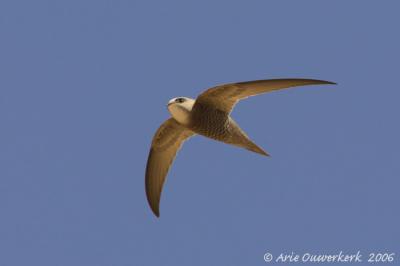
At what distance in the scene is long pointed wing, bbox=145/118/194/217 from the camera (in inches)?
370

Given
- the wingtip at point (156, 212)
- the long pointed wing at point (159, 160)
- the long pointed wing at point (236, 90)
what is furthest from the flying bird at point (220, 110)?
the wingtip at point (156, 212)

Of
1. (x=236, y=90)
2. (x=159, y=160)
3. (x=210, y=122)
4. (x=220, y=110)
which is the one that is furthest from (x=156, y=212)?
(x=236, y=90)

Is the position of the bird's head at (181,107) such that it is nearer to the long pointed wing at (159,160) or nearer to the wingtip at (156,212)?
the long pointed wing at (159,160)

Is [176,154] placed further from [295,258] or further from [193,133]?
[295,258]

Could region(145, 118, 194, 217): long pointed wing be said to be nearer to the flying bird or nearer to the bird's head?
the flying bird

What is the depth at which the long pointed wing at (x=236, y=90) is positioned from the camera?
7682 millimetres

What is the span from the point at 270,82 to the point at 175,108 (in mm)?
1201

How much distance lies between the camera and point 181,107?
27.4ft

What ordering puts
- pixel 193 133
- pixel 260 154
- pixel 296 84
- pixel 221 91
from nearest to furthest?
pixel 296 84 → pixel 221 91 → pixel 260 154 → pixel 193 133

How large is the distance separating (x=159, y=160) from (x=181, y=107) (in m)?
1.43

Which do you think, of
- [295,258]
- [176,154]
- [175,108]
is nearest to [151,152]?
[176,154]

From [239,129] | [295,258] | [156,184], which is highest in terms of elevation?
Answer: [239,129]

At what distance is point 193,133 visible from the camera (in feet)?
31.0

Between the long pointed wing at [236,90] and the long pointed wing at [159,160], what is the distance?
110 centimetres
